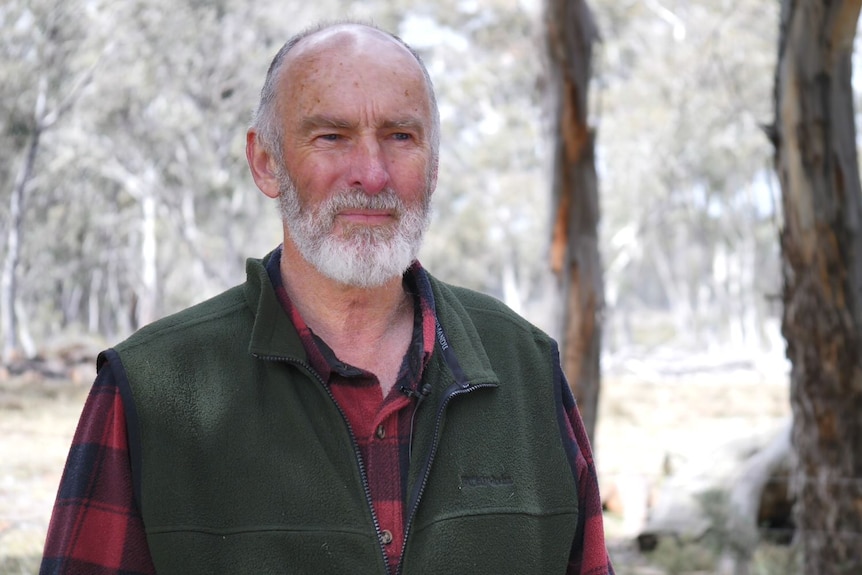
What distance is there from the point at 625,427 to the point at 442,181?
11.0 meters

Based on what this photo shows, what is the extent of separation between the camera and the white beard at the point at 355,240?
5.14ft

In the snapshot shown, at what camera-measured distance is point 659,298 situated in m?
47.2

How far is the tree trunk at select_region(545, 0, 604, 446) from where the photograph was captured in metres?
5.62

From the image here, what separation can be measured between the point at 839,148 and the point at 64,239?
18.2 meters

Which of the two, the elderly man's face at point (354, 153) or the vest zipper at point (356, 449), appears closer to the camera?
the vest zipper at point (356, 449)

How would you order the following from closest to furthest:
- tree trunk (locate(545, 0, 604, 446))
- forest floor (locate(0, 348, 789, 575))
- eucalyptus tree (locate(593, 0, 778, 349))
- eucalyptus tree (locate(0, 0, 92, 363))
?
1. tree trunk (locate(545, 0, 604, 446))
2. forest floor (locate(0, 348, 789, 575))
3. eucalyptus tree (locate(0, 0, 92, 363))
4. eucalyptus tree (locate(593, 0, 778, 349))

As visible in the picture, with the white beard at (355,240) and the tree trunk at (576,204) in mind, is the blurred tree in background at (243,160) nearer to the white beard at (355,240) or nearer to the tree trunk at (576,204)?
the tree trunk at (576,204)

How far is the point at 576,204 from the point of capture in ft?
19.0

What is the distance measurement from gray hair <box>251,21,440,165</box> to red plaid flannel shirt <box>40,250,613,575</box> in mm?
219

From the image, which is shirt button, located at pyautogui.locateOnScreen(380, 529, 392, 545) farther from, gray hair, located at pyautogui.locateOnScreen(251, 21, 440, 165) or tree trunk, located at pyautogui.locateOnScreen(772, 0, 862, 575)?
tree trunk, located at pyautogui.locateOnScreen(772, 0, 862, 575)

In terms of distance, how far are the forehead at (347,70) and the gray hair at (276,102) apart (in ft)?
0.07

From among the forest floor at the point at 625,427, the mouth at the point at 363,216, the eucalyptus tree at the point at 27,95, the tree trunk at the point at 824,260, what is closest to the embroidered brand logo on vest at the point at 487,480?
the mouth at the point at 363,216

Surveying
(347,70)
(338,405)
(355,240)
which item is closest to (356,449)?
(338,405)

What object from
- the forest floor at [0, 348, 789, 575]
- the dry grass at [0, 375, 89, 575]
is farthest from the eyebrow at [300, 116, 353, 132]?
the forest floor at [0, 348, 789, 575]
